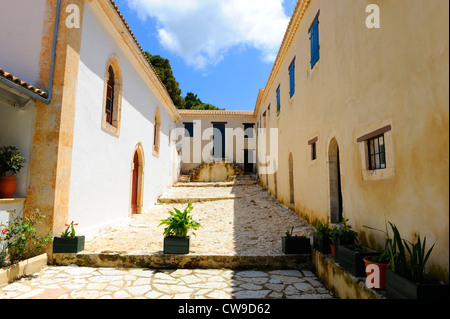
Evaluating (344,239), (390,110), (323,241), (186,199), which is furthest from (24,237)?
(186,199)

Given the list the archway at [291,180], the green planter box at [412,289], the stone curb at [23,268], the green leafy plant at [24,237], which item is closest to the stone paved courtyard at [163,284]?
the stone curb at [23,268]

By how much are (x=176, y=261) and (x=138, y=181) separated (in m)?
6.03

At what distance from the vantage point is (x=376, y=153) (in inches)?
165

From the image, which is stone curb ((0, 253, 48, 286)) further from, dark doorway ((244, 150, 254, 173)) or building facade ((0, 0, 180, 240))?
dark doorway ((244, 150, 254, 173))

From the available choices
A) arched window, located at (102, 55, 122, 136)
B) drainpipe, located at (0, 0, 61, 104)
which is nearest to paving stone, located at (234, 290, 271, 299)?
drainpipe, located at (0, 0, 61, 104)

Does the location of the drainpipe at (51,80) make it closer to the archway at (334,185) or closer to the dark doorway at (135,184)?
the dark doorway at (135,184)

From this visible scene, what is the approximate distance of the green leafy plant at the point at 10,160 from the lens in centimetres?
493

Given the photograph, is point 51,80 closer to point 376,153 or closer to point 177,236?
point 177,236

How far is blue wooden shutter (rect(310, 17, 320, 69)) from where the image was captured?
22.4ft

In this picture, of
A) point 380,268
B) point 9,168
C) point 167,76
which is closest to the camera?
point 380,268

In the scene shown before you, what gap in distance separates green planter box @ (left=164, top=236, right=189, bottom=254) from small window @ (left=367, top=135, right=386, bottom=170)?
12.0ft

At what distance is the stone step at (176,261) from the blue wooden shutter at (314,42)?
5.00m

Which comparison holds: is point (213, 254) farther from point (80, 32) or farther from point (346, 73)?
point (80, 32)
